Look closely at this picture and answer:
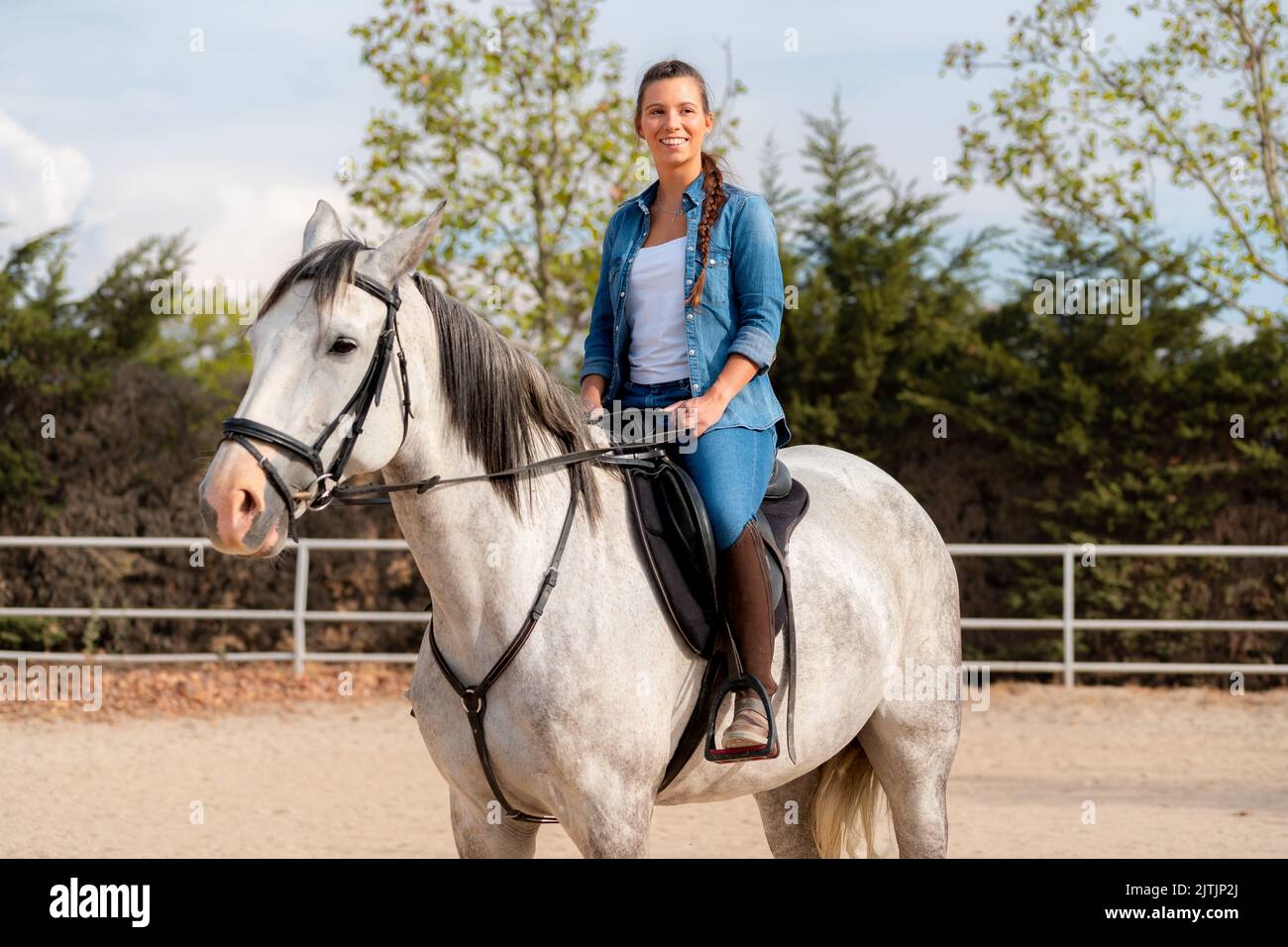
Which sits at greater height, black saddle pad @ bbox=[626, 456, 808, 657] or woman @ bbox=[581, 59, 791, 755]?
woman @ bbox=[581, 59, 791, 755]

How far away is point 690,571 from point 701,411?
413mm

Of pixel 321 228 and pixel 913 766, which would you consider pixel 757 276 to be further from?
pixel 913 766

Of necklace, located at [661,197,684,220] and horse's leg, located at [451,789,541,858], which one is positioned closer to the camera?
horse's leg, located at [451,789,541,858]

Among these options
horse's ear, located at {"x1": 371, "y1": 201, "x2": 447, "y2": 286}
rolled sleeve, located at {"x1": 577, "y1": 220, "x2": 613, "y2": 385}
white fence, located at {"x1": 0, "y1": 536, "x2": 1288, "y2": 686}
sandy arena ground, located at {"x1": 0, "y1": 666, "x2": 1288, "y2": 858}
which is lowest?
sandy arena ground, located at {"x1": 0, "y1": 666, "x2": 1288, "y2": 858}

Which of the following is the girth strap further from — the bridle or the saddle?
the saddle

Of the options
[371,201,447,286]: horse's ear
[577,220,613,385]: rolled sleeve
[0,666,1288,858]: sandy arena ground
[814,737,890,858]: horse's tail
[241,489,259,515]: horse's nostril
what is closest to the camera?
[241,489,259,515]: horse's nostril

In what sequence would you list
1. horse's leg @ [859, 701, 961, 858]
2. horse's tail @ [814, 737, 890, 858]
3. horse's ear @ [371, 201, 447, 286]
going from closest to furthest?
horse's ear @ [371, 201, 447, 286] < horse's leg @ [859, 701, 961, 858] < horse's tail @ [814, 737, 890, 858]

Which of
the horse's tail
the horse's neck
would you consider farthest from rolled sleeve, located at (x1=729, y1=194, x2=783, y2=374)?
the horse's tail

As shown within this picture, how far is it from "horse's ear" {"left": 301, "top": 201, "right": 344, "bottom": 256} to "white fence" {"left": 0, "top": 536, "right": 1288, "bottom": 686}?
25.3 ft

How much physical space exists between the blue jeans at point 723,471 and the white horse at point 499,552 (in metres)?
0.21

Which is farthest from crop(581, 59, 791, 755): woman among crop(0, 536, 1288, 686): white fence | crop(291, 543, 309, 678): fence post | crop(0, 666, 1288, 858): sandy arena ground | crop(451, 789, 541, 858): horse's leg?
crop(291, 543, 309, 678): fence post

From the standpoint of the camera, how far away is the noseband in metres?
2.49

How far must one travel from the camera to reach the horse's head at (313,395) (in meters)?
2.47
